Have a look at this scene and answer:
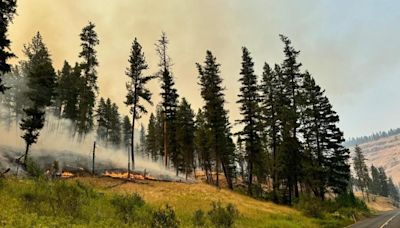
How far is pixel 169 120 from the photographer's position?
4931cm

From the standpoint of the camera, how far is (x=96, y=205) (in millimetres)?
21328

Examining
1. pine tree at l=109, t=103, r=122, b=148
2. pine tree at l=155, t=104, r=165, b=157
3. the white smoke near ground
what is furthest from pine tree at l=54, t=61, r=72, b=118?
pine tree at l=109, t=103, r=122, b=148

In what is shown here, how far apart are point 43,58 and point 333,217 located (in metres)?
44.9

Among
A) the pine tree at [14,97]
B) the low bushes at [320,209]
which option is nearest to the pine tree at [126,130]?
the pine tree at [14,97]

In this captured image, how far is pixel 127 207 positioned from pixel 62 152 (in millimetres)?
32261

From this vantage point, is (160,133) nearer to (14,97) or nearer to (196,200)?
(14,97)

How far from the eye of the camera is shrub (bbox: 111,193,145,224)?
719 inches

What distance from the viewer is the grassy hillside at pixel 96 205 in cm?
1519

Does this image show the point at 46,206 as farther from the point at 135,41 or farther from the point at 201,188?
the point at 135,41

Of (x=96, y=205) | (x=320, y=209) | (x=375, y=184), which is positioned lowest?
(x=320, y=209)

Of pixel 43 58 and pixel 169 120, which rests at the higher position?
pixel 43 58

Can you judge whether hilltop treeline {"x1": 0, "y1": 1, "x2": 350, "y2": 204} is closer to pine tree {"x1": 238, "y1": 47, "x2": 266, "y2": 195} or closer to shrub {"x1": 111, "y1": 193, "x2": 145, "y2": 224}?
pine tree {"x1": 238, "y1": 47, "x2": 266, "y2": 195}

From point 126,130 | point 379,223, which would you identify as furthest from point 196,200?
point 126,130

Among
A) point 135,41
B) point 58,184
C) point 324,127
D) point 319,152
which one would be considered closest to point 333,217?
point 319,152
